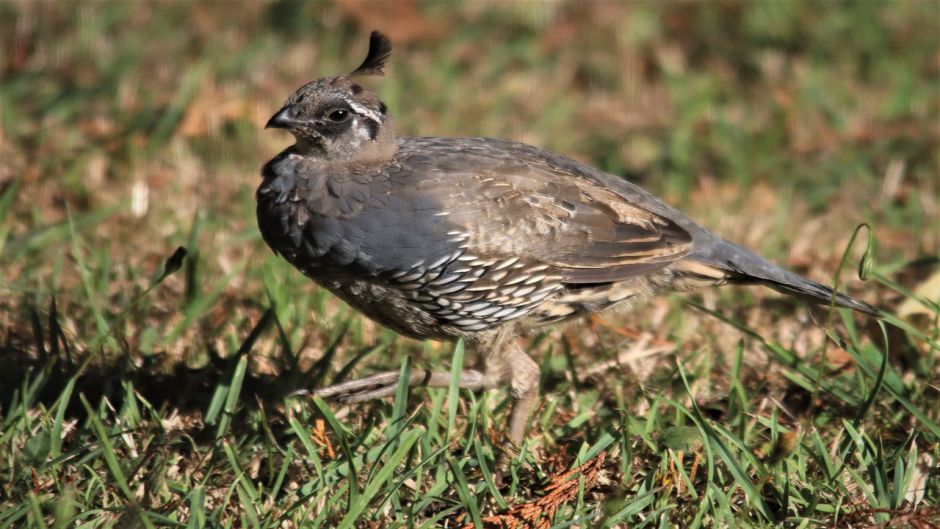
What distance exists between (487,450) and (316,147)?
3.98ft

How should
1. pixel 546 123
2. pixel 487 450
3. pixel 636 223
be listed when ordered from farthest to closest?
pixel 546 123 → pixel 636 223 → pixel 487 450

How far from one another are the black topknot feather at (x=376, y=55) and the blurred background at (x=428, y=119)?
0.96 meters

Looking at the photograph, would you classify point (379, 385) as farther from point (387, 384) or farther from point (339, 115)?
point (339, 115)

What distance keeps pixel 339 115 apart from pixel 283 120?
21 cm

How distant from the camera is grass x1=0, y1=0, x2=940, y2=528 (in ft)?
12.1

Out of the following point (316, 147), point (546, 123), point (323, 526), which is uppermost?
point (316, 147)

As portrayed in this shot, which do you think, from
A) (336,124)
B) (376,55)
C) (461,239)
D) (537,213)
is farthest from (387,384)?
(376,55)

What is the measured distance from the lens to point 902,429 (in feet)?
13.7

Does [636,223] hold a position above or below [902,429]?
above

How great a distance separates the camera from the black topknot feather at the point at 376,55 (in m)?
4.30

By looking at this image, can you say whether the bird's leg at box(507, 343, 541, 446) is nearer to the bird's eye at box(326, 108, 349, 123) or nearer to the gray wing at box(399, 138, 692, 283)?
the gray wing at box(399, 138, 692, 283)

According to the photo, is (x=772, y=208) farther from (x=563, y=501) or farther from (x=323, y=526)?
(x=323, y=526)

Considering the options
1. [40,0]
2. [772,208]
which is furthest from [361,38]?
[772,208]

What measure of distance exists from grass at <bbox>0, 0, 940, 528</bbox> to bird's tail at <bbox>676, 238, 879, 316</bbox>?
6.2 inches
